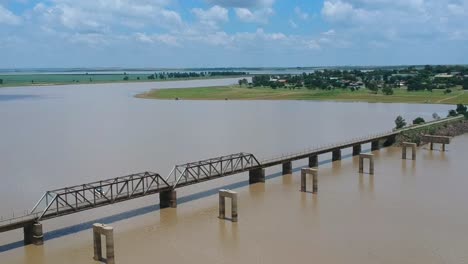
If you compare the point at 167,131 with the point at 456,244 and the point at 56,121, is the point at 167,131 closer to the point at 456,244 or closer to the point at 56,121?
the point at 56,121

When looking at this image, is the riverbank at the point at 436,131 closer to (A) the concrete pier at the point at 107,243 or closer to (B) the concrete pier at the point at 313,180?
(B) the concrete pier at the point at 313,180

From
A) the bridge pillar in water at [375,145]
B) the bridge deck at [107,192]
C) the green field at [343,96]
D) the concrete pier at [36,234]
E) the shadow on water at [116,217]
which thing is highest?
the green field at [343,96]

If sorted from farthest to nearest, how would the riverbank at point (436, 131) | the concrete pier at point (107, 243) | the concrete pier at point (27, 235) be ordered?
the riverbank at point (436, 131), the concrete pier at point (27, 235), the concrete pier at point (107, 243)

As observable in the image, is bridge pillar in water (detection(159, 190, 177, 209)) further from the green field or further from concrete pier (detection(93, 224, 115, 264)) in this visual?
the green field

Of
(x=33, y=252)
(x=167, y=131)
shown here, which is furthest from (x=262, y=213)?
(x=167, y=131)

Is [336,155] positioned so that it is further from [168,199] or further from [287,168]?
[168,199]

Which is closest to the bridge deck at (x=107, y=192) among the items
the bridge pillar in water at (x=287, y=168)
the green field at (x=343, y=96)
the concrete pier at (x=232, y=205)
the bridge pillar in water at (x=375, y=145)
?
the bridge pillar in water at (x=287, y=168)
